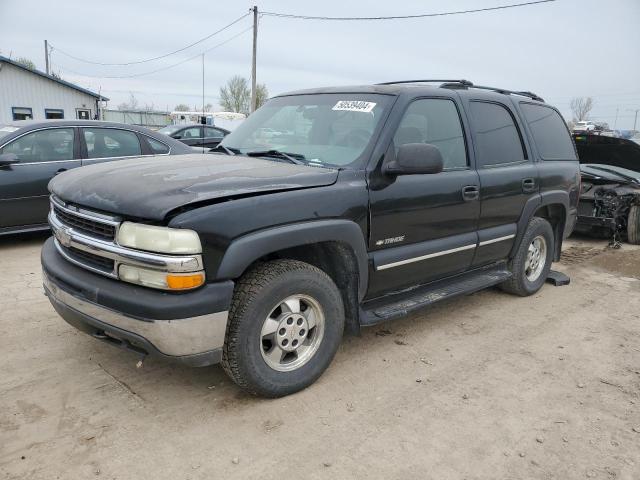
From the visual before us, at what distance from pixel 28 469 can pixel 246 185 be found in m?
1.75

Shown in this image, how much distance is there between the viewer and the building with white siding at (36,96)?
22578mm

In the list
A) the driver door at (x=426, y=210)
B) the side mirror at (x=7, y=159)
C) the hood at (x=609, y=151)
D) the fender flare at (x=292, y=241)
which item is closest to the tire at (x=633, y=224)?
the hood at (x=609, y=151)

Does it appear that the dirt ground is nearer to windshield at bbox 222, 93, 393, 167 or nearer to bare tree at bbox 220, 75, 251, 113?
windshield at bbox 222, 93, 393, 167

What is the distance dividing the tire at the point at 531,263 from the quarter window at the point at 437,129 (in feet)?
4.52

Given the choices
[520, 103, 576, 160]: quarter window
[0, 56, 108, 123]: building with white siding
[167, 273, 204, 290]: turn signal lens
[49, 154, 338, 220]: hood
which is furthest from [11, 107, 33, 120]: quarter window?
[167, 273, 204, 290]: turn signal lens

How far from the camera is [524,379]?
3.53m

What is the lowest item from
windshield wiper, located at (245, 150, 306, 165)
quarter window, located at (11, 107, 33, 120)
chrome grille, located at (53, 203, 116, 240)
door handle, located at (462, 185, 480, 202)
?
quarter window, located at (11, 107, 33, 120)

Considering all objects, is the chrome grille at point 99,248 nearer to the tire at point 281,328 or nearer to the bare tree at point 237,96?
the tire at point 281,328

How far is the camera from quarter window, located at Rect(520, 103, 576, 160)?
5117 mm

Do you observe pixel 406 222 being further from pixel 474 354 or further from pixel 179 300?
pixel 179 300

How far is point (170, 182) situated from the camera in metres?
2.84

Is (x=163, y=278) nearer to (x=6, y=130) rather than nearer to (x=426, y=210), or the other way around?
(x=426, y=210)

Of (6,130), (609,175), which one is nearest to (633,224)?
(609,175)

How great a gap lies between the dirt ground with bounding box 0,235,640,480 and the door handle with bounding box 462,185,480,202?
114cm
